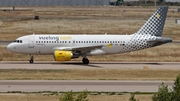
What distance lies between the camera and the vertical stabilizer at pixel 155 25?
53.4 meters

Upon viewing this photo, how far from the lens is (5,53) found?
60188mm

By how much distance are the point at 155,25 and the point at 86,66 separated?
930 cm

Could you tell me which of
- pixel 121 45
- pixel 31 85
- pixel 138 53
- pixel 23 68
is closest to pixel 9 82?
pixel 31 85

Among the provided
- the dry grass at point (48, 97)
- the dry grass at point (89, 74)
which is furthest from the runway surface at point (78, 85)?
the dry grass at point (48, 97)

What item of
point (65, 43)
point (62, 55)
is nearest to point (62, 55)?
point (62, 55)

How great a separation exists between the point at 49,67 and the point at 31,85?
11917mm

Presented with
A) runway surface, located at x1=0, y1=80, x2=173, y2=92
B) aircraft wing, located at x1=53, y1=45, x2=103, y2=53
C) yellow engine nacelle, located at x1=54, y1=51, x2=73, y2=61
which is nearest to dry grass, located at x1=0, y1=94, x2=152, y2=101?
runway surface, located at x1=0, y1=80, x2=173, y2=92

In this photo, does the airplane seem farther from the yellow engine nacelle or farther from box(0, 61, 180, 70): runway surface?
box(0, 61, 180, 70): runway surface

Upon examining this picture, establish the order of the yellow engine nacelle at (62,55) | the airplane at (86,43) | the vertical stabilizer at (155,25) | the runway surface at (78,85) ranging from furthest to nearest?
the vertical stabilizer at (155,25) → the airplane at (86,43) → the yellow engine nacelle at (62,55) → the runway surface at (78,85)

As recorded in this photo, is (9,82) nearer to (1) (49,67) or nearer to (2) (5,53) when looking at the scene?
(1) (49,67)

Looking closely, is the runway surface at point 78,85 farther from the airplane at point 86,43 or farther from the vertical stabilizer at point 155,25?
the vertical stabilizer at point 155,25

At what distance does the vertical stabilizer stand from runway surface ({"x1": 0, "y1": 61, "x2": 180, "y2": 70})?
3.39m

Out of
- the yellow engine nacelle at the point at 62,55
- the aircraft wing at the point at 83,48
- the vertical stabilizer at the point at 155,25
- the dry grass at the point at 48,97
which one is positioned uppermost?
the vertical stabilizer at the point at 155,25

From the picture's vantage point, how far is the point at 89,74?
43.5 metres
